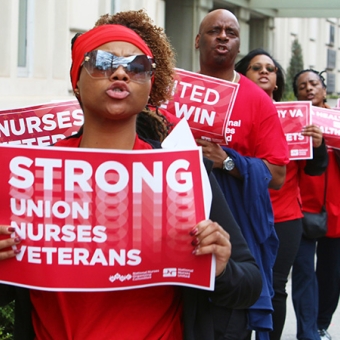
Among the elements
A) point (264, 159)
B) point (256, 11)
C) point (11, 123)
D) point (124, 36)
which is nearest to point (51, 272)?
point (124, 36)

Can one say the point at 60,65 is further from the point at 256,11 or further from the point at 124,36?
the point at 256,11

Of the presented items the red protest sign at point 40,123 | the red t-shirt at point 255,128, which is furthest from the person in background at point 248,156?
the red protest sign at point 40,123

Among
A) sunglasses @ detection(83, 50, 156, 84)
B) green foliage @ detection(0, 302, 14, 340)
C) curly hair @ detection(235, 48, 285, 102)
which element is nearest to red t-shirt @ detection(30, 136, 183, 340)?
sunglasses @ detection(83, 50, 156, 84)

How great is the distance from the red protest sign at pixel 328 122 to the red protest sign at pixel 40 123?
2304 millimetres

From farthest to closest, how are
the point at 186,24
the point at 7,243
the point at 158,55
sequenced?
the point at 186,24
the point at 158,55
the point at 7,243

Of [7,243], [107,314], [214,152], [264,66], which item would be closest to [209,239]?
[107,314]

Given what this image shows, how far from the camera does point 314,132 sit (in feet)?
17.5

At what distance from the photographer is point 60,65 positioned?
880 cm

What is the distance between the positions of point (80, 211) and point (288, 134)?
3.30 meters

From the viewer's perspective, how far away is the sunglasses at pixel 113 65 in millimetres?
2240

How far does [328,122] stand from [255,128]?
1925mm

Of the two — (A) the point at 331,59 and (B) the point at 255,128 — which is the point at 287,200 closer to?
(B) the point at 255,128

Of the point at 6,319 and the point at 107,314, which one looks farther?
the point at 6,319

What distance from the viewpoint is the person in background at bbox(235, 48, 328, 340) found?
204 inches
